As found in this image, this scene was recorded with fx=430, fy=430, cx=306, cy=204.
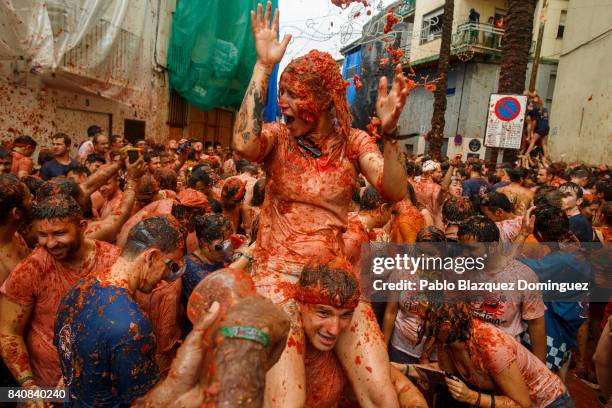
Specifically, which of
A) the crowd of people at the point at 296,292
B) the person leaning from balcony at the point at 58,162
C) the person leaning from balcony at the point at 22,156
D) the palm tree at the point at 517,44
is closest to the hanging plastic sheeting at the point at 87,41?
the person leaning from balcony at the point at 22,156

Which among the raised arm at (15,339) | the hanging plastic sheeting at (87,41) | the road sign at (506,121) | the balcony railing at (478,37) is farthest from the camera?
the balcony railing at (478,37)

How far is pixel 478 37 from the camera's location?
82.2ft

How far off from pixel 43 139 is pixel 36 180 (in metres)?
7.23

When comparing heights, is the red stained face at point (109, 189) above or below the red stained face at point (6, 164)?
below

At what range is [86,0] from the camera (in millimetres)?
10500

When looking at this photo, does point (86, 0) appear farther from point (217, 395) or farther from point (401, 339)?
point (217, 395)

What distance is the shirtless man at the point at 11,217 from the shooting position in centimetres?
315

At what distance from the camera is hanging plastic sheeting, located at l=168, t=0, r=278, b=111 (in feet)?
48.9

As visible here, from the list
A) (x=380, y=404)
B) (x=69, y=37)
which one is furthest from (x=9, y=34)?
(x=380, y=404)

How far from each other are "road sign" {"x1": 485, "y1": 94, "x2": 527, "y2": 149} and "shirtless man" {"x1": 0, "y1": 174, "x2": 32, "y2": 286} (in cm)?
737

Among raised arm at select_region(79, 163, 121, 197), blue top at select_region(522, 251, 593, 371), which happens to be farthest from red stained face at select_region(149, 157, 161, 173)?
blue top at select_region(522, 251, 593, 371)

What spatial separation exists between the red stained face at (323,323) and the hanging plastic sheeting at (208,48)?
1450cm

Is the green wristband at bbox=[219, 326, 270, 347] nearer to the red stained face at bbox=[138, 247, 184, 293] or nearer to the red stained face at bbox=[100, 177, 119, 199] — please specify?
the red stained face at bbox=[138, 247, 184, 293]
